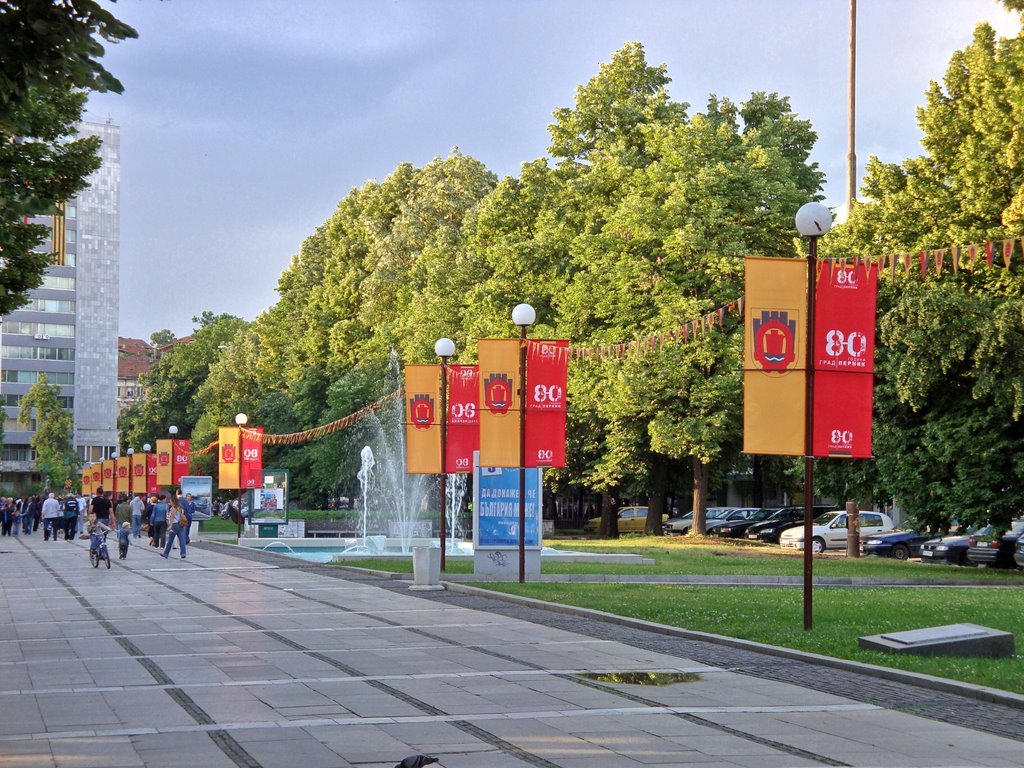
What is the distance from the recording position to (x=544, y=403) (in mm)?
26375

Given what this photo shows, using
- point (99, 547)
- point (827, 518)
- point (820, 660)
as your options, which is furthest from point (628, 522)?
point (820, 660)

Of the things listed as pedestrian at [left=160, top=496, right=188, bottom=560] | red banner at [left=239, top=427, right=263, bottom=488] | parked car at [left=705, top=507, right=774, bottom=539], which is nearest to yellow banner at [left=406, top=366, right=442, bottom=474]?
pedestrian at [left=160, top=496, right=188, bottom=560]

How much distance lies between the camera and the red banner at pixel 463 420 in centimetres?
3072

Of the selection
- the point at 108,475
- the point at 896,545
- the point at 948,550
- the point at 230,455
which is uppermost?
the point at 230,455

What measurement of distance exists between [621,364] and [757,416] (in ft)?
104

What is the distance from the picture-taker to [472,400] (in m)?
30.9

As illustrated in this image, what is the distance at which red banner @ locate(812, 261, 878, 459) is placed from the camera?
668 inches

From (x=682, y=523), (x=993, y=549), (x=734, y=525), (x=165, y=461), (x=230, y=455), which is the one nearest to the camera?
(x=993, y=549)

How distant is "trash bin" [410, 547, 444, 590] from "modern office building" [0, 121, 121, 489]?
407 ft

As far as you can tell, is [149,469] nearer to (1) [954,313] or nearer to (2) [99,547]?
(2) [99,547]

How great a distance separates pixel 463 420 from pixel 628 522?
3624cm

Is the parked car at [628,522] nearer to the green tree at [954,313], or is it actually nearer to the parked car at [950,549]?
the parked car at [950,549]

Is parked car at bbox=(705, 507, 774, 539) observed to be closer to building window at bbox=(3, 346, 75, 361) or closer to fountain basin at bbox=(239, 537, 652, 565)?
fountain basin at bbox=(239, 537, 652, 565)

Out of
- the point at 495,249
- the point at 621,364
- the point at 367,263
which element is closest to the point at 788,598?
the point at 621,364
